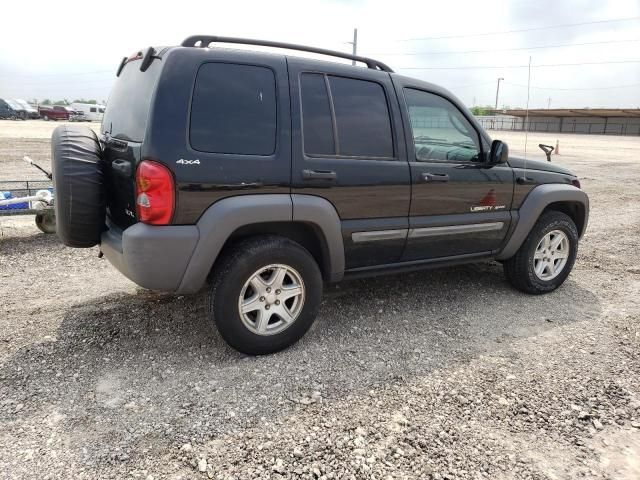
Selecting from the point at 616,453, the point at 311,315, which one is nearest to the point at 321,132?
the point at 311,315

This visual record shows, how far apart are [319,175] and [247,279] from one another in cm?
83

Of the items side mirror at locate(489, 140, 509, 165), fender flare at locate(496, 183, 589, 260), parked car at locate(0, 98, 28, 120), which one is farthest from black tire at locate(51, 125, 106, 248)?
parked car at locate(0, 98, 28, 120)

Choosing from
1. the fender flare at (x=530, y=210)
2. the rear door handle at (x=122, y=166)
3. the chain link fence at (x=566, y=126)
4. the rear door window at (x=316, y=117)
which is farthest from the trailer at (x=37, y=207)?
the chain link fence at (x=566, y=126)

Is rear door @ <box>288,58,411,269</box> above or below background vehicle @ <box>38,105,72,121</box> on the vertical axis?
below

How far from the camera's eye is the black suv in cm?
291

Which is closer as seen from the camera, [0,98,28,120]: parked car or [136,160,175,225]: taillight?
[136,160,175,225]: taillight

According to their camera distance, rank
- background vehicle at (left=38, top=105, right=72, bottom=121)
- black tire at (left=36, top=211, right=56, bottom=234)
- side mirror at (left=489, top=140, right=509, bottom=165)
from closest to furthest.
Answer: side mirror at (left=489, top=140, right=509, bottom=165) → black tire at (left=36, top=211, right=56, bottom=234) → background vehicle at (left=38, top=105, right=72, bottom=121)

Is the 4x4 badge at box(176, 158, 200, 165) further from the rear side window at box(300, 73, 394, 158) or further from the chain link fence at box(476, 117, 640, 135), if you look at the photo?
the chain link fence at box(476, 117, 640, 135)

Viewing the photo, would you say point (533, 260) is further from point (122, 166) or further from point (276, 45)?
point (122, 166)

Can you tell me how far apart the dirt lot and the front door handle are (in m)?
1.14

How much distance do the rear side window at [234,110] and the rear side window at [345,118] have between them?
0.87ft

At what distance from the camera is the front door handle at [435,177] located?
3.76 metres

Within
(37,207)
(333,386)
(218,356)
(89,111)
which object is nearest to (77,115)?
(89,111)

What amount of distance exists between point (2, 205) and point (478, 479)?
17.5 feet
